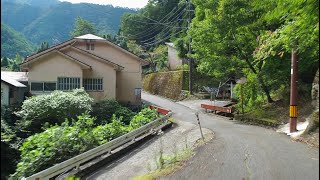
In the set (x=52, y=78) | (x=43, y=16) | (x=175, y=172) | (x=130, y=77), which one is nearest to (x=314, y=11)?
(x=175, y=172)

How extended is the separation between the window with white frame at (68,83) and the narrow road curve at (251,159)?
618 inches

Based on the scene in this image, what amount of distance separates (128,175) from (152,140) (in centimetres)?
591

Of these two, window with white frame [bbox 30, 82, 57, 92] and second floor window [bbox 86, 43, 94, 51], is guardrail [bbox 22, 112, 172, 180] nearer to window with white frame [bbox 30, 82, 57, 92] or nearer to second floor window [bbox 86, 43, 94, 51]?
window with white frame [bbox 30, 82, 57, 92]

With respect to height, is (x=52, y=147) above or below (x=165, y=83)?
below

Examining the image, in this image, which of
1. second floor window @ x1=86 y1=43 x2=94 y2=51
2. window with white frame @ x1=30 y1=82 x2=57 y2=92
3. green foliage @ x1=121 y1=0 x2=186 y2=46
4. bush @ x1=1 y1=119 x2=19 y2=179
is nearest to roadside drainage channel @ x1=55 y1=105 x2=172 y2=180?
bush @ x1=1 y1=119 x2=19 y2=179

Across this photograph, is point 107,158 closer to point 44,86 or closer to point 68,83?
point 68,83

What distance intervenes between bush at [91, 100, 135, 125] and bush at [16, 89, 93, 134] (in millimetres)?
2604

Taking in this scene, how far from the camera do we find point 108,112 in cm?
2686

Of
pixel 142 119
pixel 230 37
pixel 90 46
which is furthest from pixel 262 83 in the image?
pixel 90 46

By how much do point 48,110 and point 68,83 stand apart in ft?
21.0

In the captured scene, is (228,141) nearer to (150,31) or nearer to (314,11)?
(314,11)

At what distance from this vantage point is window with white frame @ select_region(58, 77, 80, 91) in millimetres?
28562

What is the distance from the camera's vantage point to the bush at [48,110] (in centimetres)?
2206

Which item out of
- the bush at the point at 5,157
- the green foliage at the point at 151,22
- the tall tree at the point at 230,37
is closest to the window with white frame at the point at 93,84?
the tall tree at the point at 230,37
